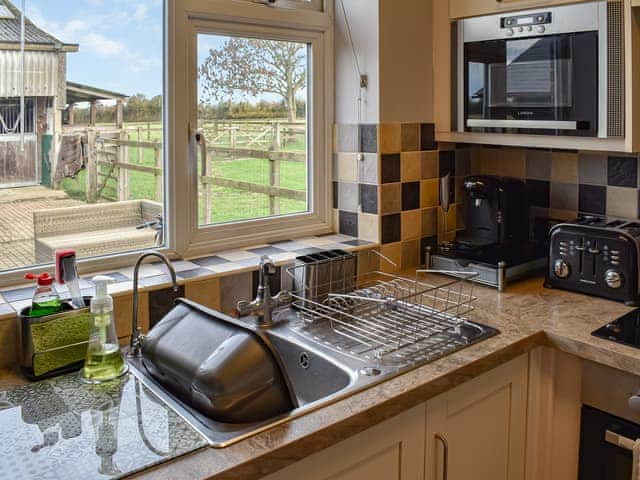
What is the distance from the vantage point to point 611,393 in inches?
65.7

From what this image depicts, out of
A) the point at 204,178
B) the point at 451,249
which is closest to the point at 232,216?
the point at 204,178

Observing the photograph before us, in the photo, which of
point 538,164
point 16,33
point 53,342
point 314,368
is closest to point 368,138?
point 538,164

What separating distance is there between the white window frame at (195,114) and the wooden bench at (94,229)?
0.08m

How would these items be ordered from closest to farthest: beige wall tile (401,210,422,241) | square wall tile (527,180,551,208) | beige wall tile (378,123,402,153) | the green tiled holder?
the green tiled holder < beige wall tile (378,123,402,153) < beige wall tile (401,210,422,241) < square wall tile (527,180,551,208)

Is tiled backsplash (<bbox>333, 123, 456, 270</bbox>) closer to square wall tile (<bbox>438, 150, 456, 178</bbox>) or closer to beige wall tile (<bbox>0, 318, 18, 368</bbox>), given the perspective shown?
square wall tile (<bbox>438, 150, 456, 178</bbox>)

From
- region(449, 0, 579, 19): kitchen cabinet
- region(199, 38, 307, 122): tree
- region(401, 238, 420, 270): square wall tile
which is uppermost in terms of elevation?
region(449, 0, 579, 19): kitchen cabinet

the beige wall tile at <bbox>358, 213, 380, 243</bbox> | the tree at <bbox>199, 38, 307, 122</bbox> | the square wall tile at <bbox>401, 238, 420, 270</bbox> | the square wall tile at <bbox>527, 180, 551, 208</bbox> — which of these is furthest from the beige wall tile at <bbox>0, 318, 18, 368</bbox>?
the square wall tile at <bbox>527, 180, 551, 208</bbox>

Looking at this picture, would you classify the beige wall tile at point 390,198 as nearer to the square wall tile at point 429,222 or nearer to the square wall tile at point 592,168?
the square wall tile at point 429,222

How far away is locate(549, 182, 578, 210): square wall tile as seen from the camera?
7.55ft

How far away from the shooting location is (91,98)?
1.82m

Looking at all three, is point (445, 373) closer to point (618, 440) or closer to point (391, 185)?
point (618, 440)

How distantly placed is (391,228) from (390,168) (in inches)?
7.7

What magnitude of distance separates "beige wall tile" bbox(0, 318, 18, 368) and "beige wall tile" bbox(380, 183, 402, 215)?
1157mm

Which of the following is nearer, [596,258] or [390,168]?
[596,258]
